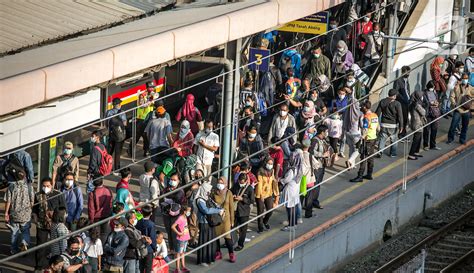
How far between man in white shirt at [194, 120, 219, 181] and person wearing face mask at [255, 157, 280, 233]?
126 centimetres

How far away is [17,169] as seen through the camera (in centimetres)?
2720

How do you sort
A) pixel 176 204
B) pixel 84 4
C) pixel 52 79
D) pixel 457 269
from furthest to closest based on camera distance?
pixel 457 269
pixel 84 4
pixel 176 204
pixel 52 79

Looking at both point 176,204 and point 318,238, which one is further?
point 318,238

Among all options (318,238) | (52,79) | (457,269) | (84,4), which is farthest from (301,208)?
(52,79)

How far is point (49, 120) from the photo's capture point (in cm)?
2898

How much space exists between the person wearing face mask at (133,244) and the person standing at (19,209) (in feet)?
7.48

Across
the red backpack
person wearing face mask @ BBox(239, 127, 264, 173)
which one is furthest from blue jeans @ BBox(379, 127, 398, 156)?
the red backpack

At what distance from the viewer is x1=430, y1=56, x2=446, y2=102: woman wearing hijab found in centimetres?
3584

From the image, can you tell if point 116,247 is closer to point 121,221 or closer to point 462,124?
point 121,221

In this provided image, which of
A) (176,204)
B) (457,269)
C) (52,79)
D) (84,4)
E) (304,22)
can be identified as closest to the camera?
(52,79)

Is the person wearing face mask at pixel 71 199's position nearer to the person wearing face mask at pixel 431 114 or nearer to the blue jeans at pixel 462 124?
the person wearing face mask at pixel 431 114

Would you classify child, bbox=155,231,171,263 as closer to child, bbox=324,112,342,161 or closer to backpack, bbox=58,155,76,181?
backpack, bbox=58,155,76,181

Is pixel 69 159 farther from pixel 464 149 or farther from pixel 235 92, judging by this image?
pixel 464 149

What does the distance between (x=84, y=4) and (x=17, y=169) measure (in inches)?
143
